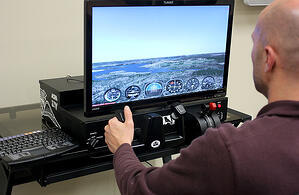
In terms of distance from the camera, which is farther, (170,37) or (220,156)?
(170,37)

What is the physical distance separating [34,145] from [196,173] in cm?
62

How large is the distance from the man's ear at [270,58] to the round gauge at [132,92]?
55cm

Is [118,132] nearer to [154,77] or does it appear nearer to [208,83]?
[154,77]

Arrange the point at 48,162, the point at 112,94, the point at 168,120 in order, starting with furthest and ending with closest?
the point at 168,120 → the point at 112,94 → the point at 48,162

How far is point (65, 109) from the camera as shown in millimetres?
1570

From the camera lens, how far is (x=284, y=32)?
111 centimetres

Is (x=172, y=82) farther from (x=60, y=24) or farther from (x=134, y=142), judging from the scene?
(x=60, y=24)

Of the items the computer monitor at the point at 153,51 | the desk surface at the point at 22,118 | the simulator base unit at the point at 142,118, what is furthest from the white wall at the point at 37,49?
the computer monitor at the point at 153,51

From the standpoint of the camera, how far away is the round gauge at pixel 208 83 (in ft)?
5.68

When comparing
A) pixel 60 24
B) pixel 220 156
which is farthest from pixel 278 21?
pixel 60 24

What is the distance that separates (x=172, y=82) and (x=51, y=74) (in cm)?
64

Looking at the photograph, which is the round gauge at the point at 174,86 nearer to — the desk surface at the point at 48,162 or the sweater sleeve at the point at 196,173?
the desk surface at the point at 48,162

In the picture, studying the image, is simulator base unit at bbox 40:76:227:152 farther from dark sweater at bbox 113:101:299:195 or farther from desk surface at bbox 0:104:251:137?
dark sweater at bbox 113:101:299:195

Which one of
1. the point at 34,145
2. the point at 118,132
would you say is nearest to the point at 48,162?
the point at 34,145
